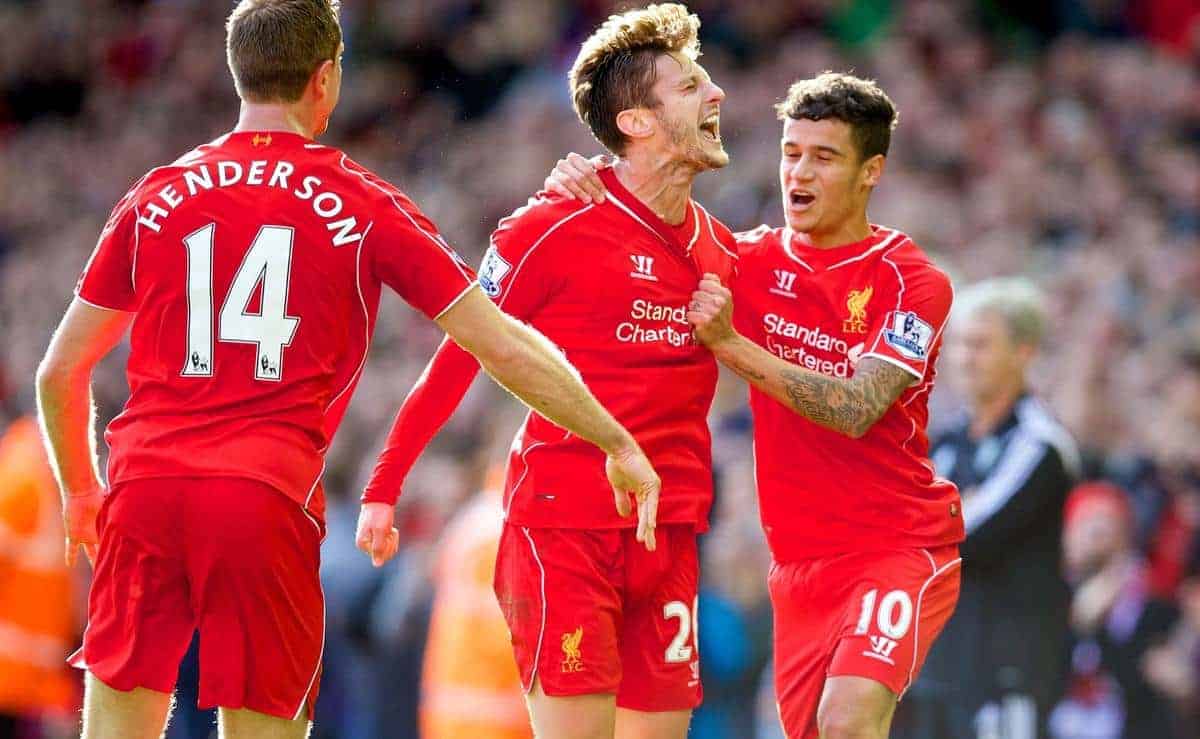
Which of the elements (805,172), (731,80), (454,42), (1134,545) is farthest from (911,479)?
(454,42)

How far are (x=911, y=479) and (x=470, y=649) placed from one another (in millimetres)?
3187

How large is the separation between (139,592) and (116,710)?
34 cm

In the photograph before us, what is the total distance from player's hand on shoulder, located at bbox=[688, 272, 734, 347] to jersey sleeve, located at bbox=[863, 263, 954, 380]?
20.1 inches

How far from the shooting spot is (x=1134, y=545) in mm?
9852

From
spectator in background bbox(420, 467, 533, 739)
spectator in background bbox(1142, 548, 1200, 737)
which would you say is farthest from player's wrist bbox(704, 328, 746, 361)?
spectator in background bbox(1142, 548, 1200, 737)

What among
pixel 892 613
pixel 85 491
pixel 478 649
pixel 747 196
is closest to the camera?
pixel 85 491

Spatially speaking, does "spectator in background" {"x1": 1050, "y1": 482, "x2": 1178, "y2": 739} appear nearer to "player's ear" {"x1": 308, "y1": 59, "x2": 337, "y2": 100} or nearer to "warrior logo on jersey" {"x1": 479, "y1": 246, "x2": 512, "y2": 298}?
"warrior logo on jersey" {"x1": 479, "y1": 246, "x2": 512, "y2": 298}

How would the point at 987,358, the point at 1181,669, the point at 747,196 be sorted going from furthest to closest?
the point at 747,196, the point at 1181,669, the point at 987,358

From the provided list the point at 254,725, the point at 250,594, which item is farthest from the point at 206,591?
the point at 254,725

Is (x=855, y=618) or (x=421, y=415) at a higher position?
(x=421, y=415)

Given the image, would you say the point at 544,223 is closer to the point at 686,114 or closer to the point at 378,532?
the point at 686,114

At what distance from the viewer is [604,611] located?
5.97 meters

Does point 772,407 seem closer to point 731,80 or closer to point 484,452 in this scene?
point 484,452

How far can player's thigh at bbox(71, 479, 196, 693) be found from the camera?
5.18 meters
